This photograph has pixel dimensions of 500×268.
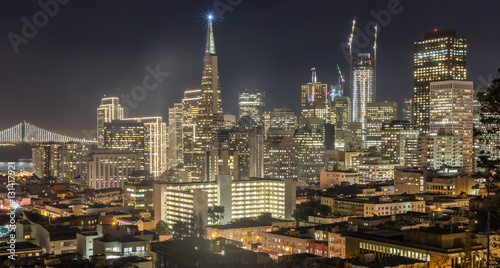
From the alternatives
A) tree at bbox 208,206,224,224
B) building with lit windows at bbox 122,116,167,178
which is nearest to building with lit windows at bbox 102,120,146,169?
building with lit windows at bbox 122,116,167,178

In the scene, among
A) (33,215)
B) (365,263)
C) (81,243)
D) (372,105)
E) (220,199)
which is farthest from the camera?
(372,105)

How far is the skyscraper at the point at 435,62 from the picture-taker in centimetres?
8006

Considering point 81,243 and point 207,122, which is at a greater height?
point 207,122

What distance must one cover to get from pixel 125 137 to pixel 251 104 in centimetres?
2360

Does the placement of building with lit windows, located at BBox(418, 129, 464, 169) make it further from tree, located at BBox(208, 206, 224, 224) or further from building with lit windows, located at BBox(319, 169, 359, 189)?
tree, located at BBox(208, 206, 224, 224)

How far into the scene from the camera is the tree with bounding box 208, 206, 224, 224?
125 feet

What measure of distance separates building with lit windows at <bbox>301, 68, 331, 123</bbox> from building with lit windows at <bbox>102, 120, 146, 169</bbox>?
26807 millimetres

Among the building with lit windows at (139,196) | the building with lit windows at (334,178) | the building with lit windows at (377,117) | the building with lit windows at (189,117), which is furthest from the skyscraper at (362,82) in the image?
the building with lit windows at (139,196)

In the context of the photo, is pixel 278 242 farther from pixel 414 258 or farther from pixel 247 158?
pixel 247 158

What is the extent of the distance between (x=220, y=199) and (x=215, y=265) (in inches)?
807

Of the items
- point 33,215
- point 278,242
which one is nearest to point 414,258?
point 278,242

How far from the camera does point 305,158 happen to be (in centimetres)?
7894

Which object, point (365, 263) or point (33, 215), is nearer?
point (365, 263)

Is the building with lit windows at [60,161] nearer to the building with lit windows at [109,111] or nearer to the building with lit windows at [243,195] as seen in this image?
the building with lit windows at [109,111]
